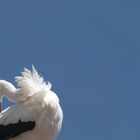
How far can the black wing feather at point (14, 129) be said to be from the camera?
4388 cm

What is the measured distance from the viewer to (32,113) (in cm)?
4388

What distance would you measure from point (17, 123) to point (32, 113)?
1.15ft

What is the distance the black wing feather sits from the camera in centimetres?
4388

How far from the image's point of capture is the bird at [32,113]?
4381 centimetres

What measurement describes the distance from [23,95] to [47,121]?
743 mm

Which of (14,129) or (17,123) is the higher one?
(17,123)

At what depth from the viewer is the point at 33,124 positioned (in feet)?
144

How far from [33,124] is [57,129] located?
1.50 feet

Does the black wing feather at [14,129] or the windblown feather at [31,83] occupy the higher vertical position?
the windblown feather at [31,83]

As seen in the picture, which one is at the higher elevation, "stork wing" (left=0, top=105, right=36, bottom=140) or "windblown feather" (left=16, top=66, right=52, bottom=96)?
"windblown feather" (left=16, top=66, right=52, bottom=96)

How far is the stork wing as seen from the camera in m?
43.9

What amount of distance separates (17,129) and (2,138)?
0.33m

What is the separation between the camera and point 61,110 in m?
44.1

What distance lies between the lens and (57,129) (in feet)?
144
